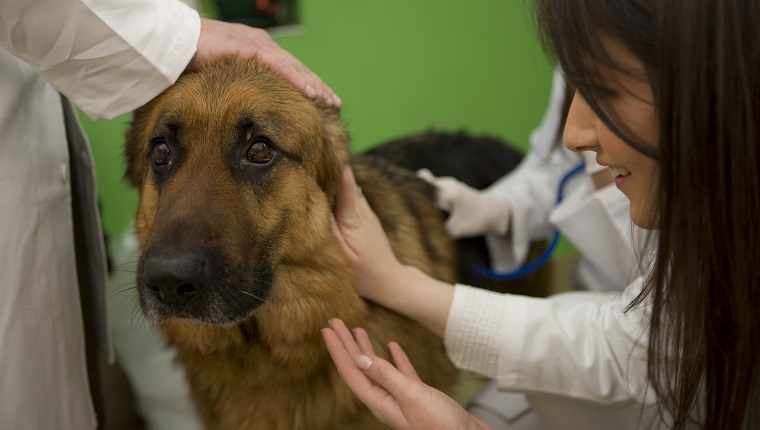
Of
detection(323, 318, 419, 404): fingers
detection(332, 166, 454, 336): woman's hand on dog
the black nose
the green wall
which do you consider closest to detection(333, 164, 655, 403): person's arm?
detection(332, 166, 454, 336): woman's hand on dog

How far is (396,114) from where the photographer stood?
9.07ft

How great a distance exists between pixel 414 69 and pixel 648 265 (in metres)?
1.79

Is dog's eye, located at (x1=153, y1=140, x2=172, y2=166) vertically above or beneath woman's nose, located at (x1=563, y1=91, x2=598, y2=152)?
beneath

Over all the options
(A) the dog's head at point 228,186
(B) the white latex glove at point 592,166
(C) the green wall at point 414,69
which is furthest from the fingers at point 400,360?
(C) the green wall at point 414,69

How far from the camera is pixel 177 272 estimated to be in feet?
3.19

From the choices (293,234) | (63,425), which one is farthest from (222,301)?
(63,425)

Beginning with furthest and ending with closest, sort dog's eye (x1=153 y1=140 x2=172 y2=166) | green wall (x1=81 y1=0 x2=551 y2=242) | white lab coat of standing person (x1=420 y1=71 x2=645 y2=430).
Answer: green wall (x1=81 y1=0 x2=551 y2=242)
white lab coat of standing person (x1=420 y1=71 x2=645 y2=430)
dog's eye (x1=153 y1=140 x2=172 y2=166)

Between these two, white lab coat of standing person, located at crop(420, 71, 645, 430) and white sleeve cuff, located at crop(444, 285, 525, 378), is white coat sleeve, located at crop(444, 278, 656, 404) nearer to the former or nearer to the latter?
white sleeve cuff, located at crop(444, 285, 525, 378)

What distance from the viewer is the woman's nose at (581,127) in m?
1.00

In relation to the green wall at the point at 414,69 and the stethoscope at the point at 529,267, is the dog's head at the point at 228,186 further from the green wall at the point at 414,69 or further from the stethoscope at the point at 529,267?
the green wall at the point at 414,69

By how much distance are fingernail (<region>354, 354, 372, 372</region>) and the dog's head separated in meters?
0.20

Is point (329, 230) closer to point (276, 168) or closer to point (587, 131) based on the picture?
point (276, 168)

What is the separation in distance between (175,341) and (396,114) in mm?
1681

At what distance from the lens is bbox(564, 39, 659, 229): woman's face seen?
87 cm
